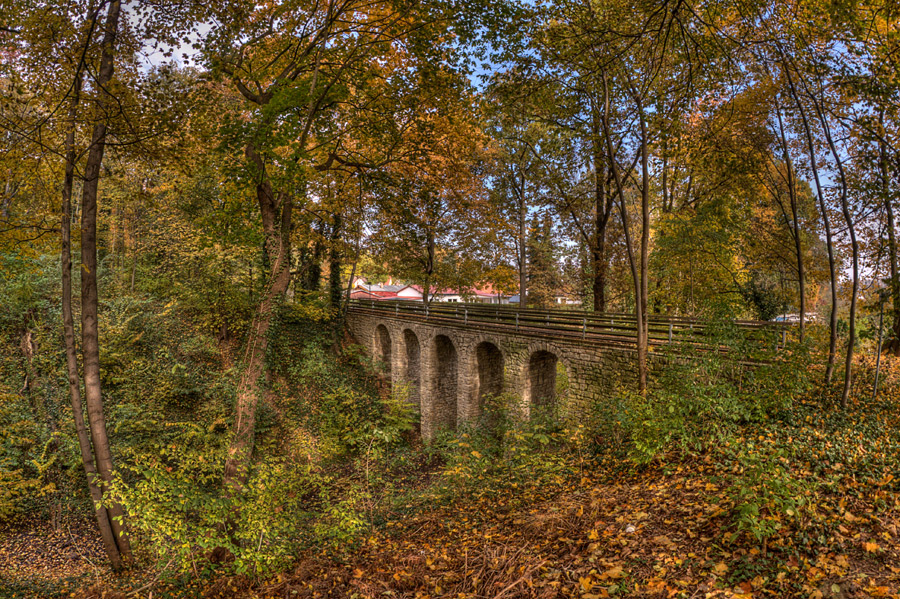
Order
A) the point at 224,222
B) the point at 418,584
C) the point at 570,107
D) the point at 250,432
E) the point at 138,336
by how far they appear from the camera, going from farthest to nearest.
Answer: the point at 138,336, the point at 570,107, the point at 224,222, the point at 250,432, the point at 418,584

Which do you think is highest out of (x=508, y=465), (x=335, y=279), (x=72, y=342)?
(x=335, y=279)

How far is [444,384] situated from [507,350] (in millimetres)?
5672

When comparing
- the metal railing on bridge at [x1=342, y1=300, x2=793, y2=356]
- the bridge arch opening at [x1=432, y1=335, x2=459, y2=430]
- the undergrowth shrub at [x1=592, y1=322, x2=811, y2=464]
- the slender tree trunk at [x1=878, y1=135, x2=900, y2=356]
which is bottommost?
the bridge arch opening at [x1=432, y1=335, x2=459, y2=430]

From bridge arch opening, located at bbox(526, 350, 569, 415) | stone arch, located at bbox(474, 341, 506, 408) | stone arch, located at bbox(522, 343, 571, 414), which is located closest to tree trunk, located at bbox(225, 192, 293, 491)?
stone arch, located at bbox(522, 343, 571, 414)

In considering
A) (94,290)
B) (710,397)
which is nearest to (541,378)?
(710,397)

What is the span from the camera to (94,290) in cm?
697

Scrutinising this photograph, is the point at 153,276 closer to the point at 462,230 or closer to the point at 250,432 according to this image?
the point at 462,230

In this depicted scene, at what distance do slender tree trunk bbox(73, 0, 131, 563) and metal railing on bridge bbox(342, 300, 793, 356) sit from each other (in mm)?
9215

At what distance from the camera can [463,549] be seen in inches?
172

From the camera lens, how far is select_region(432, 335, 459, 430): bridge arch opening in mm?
17656

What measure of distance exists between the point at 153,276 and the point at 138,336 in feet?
24.4

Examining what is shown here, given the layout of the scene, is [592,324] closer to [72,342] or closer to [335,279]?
[72,342]

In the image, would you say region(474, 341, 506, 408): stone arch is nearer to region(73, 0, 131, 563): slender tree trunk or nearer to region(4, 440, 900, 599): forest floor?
region(4, 440, 900, 599): forest floor

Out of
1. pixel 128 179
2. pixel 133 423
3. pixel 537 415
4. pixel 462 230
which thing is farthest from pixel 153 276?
pixel 537 415
